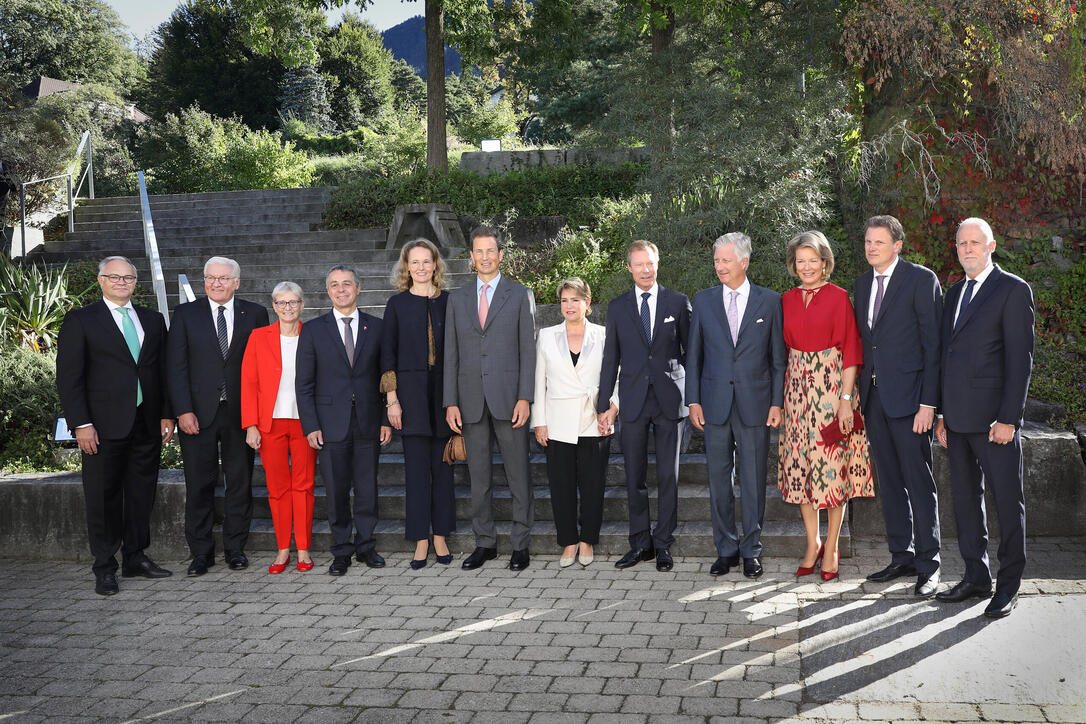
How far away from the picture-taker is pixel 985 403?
179 inches

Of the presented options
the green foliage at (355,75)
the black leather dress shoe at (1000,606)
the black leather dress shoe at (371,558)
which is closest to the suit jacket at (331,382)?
the black leather dress shoe at (371,558)

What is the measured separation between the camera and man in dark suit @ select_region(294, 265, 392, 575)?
18.9 ft

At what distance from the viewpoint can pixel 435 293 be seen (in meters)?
5.90

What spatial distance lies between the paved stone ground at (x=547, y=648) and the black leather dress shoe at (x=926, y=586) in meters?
0.09

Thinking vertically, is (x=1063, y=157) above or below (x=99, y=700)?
above

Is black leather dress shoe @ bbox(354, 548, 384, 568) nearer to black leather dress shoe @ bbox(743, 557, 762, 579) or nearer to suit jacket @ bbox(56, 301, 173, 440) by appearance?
suit jacket @ bbox(56, 301, 173, 440)

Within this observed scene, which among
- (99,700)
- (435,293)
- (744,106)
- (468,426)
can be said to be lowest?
(99,700)

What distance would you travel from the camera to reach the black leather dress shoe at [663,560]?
547 cm

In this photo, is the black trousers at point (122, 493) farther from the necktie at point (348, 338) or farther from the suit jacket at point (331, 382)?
the necktie at point (348, 338)

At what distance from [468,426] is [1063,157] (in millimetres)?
5994

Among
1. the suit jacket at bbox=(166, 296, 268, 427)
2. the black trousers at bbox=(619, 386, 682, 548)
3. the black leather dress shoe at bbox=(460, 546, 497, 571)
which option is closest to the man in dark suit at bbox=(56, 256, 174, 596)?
the suit jacket at bbox=(166, 296, 268, 427)

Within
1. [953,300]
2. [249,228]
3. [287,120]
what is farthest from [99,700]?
[287,120]

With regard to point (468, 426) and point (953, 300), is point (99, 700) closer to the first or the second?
point (468, 426)

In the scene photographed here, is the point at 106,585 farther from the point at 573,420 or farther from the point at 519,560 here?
the point at 573,420
